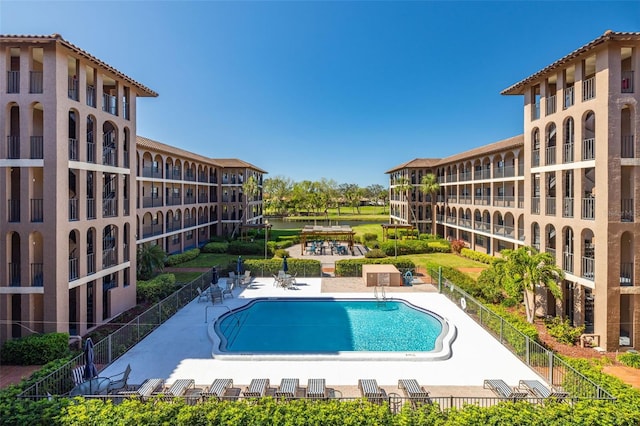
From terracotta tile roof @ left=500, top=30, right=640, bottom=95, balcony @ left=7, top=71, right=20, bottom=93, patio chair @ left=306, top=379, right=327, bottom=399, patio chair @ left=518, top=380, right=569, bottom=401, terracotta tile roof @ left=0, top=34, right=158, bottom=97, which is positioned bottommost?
patio chair @ left=518, top=380, right=569, bottom=401

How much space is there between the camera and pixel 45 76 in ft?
44.7

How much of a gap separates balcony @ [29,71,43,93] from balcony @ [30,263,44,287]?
288 inches

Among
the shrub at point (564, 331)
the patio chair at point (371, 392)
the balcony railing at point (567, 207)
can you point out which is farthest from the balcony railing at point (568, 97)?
the patio chair at point (371, 392)

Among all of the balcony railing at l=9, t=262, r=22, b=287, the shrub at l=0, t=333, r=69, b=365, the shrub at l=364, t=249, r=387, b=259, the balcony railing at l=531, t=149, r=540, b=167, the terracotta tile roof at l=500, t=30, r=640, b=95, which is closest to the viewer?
the shrub at l=0, t=333, r=69, b=365

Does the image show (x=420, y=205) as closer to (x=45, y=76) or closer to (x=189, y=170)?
(x=189, y=170)

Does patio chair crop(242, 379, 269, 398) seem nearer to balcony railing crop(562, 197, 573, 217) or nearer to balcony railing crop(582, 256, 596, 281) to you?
balcony railing crop(582, 256, 596, 281)

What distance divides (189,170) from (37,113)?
24.6m

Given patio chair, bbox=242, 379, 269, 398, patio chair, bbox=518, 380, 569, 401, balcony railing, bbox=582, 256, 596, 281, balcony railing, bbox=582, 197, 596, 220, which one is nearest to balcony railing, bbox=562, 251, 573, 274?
balcony railing, bbox=582, 256, 596, 281

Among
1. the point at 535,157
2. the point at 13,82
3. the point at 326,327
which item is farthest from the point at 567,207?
the point at 13,82

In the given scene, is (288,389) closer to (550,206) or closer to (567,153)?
(550,206)

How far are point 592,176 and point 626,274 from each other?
5.14m

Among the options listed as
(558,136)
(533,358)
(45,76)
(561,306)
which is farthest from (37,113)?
(561,306)

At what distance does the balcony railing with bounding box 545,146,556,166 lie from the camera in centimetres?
1802

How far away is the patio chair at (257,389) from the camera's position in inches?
389
